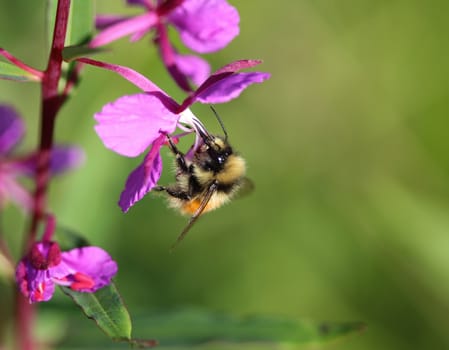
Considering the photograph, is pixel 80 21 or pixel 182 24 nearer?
pixel 80 21

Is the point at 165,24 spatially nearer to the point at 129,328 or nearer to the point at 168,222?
the point at 129,328

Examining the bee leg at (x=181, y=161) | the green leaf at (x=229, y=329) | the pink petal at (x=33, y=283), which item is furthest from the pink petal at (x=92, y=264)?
the green leaf at (x=229, y=329)

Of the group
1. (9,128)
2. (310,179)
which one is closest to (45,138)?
(9,128)

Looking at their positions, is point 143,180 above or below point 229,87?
below

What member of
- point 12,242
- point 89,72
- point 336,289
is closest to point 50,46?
point 89,72

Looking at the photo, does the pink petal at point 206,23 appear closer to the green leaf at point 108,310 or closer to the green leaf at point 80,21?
the green leaf at point 80,21

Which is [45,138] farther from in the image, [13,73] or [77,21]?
[77,21]
